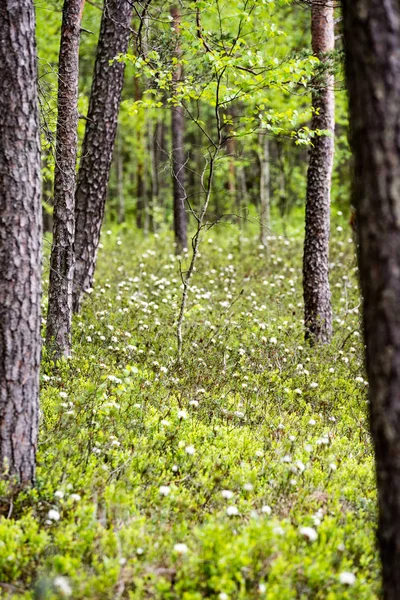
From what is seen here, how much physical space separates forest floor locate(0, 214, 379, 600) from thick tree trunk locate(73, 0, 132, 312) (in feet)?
2.86

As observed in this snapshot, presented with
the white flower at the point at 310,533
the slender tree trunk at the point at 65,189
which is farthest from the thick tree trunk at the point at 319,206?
the white flower at the point at 310,533

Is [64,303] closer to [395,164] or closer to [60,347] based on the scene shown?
[60,347]

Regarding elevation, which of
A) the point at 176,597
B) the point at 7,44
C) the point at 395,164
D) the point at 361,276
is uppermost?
the point at 7,44

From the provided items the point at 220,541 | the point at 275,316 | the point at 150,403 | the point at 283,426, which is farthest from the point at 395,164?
the point at 275,316

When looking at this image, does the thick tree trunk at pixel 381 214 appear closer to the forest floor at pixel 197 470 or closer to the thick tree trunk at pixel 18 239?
the forest floor at pixel 197 470

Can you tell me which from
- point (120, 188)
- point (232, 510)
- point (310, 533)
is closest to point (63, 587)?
point (232, 510)

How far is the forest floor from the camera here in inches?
147

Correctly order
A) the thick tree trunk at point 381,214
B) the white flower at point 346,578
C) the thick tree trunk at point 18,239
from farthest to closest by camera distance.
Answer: the thick tree trunk at point 18,239
the white flower at point 346,578
the thick tree trunk at point 381,214

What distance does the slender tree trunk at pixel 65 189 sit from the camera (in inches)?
300

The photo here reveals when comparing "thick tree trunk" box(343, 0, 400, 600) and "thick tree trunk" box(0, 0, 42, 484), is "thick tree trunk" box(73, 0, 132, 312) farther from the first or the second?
"thick tree trunk" box(343, 0, 400, 600)

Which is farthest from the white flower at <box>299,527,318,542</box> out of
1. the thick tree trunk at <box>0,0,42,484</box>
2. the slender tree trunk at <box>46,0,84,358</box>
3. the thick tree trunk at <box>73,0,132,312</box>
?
the thick tree trunk at <box>73,0,132,312</box>

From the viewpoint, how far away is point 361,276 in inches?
123

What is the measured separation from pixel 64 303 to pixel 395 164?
5.84 m

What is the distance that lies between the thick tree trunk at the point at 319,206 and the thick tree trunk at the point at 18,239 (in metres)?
6.23
